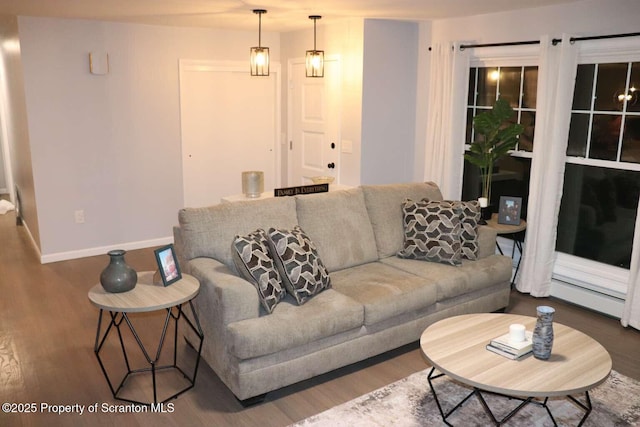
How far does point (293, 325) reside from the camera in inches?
119

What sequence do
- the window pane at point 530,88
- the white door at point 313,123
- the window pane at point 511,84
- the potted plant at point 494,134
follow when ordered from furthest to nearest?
1. the white door at point 313,123
2. the window pane at point 511,84
3. the window pane at point 530,88
4. the potted plant at point 494,134

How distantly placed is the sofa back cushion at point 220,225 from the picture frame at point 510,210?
2.06 meters

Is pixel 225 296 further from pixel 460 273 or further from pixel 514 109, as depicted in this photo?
pixel 514 109

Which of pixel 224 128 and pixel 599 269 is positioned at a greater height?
pixel 224 128

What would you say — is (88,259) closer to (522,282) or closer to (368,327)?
(368,327)

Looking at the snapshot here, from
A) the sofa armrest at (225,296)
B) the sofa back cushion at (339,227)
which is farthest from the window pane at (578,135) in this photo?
the sofa armrest at (225,296)

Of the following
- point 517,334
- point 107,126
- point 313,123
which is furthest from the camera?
point 313,123

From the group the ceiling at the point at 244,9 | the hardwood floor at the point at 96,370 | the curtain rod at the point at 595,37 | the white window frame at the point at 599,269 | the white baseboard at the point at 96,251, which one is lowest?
the hardwood floor at the point at 96,370

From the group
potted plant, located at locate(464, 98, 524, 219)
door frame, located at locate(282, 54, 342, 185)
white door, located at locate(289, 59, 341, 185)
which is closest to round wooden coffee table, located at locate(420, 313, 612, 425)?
potted plant, located at locate(464, 98, 524, 219)

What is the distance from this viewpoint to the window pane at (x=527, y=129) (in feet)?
15.6

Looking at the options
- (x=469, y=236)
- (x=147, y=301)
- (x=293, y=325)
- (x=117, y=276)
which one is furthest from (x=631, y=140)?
(x=117, y=276)

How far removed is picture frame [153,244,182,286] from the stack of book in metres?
1.68

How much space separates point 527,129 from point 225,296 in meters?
3.14

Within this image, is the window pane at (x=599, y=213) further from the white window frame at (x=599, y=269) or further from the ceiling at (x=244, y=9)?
the ceiling at (x=244, y=9)
